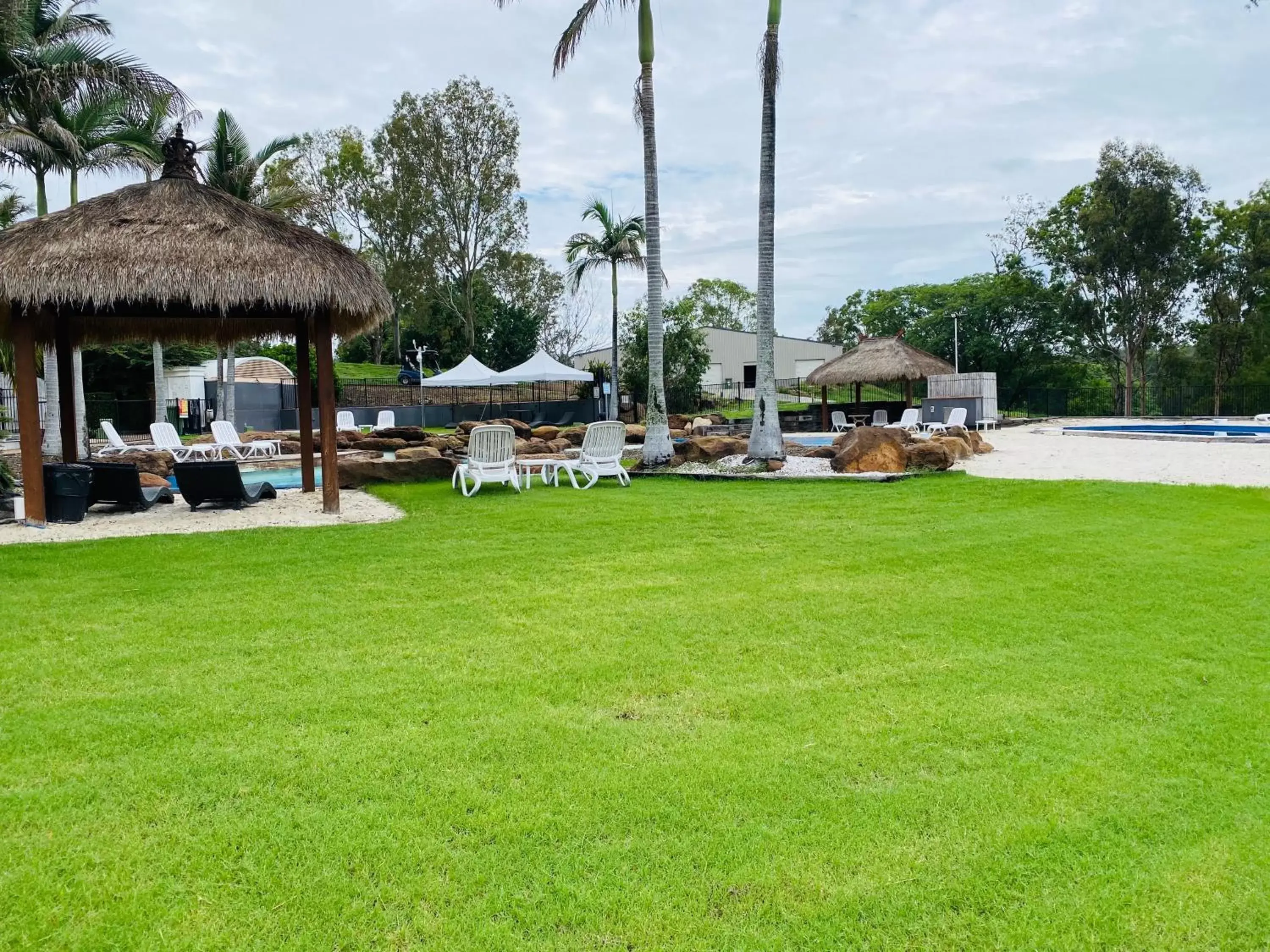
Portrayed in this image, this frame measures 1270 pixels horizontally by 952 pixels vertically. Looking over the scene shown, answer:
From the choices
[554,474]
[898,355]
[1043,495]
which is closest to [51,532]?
[554,474]

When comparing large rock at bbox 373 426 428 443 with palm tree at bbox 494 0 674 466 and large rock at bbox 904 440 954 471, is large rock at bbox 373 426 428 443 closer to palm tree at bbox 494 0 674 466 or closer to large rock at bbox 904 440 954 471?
palm tree at bbox 494 0 674 466

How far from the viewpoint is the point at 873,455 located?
12.1 m

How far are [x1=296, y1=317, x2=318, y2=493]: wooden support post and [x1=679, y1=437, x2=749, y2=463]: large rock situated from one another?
19.1ft

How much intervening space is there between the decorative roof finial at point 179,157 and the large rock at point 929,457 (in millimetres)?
9600

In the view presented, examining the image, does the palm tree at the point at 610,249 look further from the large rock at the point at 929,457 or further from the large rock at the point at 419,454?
the large rock at the point at 929,457

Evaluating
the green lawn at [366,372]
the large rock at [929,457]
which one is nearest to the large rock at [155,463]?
the large rock at [929,457]

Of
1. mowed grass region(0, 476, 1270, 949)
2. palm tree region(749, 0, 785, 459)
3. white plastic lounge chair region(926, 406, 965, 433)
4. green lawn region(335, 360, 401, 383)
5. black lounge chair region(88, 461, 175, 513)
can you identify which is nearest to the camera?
mowed grass region(0, 476, 1270, 949)

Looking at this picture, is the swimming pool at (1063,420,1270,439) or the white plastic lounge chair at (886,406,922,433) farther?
the white plastic lounge chair at (886,406,922,433)

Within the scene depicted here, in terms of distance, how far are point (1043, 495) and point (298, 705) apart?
8.26 meters

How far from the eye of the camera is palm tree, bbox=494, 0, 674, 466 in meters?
13.3

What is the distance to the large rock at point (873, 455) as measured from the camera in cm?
1195

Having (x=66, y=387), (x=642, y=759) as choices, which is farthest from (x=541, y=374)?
(x=642, y=759)

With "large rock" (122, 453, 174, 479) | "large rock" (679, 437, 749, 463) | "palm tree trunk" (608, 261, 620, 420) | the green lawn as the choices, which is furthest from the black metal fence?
"large rock" (122, 453, 174, 479)

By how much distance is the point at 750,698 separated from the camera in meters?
3.35
